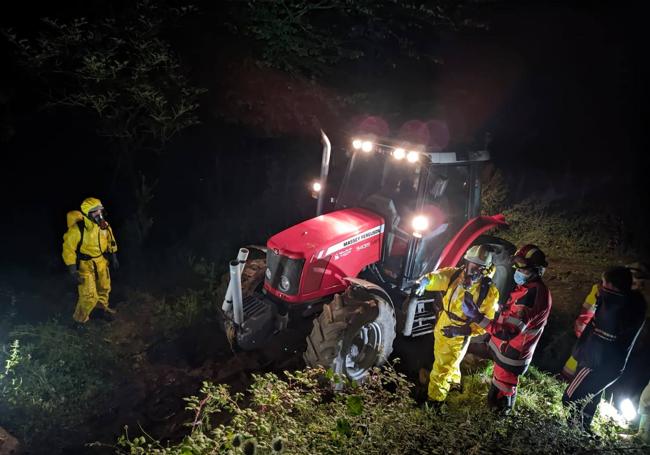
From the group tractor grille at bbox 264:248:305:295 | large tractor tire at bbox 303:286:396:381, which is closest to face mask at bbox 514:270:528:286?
large tractor tire at bbox 303:286:396:381

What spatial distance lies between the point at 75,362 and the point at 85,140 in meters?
4.16

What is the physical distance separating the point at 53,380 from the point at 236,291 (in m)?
2.21

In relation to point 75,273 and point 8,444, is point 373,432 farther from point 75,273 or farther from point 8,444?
point 75,273

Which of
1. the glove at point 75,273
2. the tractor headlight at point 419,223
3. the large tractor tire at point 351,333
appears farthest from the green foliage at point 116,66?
the large tractor tire at point 351,333

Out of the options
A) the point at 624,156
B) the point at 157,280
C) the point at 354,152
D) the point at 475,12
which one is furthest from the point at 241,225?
the point at 475,12

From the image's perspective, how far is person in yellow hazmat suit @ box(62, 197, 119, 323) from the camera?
207 inches

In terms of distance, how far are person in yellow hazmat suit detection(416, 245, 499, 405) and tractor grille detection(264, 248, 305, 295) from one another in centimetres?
138

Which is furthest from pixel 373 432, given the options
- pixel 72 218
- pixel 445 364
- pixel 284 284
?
pixel 72 218

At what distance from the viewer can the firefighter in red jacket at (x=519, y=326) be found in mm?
3787

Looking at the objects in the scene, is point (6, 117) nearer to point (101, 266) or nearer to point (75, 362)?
point (101, 266)

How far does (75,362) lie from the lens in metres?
4.72

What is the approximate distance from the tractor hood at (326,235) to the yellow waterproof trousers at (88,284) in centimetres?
263

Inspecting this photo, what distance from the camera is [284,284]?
464 centimetres

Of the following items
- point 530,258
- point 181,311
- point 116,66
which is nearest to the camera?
point 530,258
